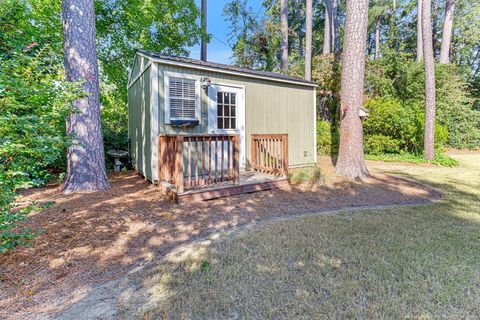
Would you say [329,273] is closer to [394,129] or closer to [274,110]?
[274,110]

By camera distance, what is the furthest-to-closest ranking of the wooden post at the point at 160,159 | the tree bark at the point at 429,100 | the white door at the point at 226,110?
the tree bark at the point at 429,100
the white door at the point at 226,110
the wooden post at the point at 160,159

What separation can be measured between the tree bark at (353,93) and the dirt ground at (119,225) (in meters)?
0.52

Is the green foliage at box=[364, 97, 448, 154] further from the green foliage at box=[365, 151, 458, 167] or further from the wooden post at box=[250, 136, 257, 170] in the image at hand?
the wooden post at box=[250, 136, 257, 170]

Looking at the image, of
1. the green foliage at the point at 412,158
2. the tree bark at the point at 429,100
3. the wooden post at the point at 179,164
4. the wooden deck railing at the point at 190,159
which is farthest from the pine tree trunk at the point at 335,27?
the wooden post at the point at 179,164

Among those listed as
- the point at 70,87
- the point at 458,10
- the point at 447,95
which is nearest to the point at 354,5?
the point at 70,87

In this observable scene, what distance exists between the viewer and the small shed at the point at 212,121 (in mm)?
5035

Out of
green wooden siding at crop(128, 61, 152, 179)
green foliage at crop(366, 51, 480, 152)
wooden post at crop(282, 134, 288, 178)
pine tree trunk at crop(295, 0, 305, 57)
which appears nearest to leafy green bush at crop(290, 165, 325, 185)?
wooden post at crop(282, 134, 288, 178)

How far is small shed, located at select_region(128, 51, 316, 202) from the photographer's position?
5035 mm

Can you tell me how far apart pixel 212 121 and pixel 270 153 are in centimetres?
172

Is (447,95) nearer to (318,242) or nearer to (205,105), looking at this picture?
(205,105)

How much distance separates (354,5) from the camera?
19.3ft

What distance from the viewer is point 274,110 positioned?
757cm

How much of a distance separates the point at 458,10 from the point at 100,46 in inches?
892

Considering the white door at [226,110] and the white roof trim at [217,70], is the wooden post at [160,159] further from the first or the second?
the white roof trim at [217,70]
